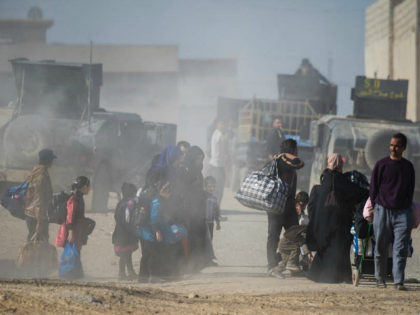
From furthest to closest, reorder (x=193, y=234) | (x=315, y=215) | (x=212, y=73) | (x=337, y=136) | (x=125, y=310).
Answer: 1. (x=212, y=73)
2. (x=337, y=136)
3. (x=193, y=234)
4. (x=315, y=215)
5. (x=125, y=310)

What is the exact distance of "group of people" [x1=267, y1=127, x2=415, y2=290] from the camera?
29.6ft

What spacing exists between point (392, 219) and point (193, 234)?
9.81 ft

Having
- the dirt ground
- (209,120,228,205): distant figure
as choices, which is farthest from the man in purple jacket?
(209,120,228,205): distant figure

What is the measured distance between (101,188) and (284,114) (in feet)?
39.9

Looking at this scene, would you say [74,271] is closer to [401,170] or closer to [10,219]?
[401,170]

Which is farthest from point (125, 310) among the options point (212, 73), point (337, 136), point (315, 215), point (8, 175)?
point (212, 73)

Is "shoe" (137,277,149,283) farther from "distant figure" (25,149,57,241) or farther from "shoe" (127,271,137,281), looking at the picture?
"distant figure" (25,149,57,241)

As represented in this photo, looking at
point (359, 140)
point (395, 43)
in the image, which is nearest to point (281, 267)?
point (359, 140)

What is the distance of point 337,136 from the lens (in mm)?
19031

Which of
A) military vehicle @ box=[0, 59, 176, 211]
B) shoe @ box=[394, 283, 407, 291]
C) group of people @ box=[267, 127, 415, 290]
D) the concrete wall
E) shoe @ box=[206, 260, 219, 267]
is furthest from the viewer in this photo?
the concrete wall

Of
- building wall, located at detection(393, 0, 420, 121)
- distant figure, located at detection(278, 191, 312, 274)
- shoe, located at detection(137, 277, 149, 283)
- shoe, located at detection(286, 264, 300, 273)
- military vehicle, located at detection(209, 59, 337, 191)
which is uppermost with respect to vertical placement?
building wall, located at detection(393, 0, 420, 121)

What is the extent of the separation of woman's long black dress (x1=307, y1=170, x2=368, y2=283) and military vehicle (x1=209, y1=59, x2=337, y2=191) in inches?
365

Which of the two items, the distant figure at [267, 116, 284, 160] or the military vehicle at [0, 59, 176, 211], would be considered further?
the military vehicle at [0, 59, 176, 211]

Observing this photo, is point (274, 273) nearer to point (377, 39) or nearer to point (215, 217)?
point (215, 217)
